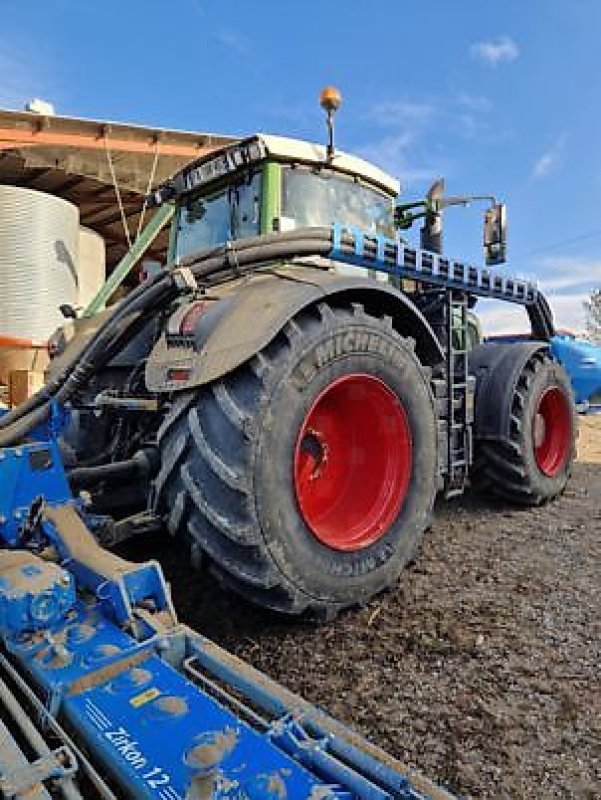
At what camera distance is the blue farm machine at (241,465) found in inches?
43.7

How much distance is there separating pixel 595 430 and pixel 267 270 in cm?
1005

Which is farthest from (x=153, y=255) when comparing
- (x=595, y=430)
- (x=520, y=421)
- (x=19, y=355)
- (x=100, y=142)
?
(x=520, y=421)

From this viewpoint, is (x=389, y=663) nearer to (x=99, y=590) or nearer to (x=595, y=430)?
(x=99, y=590)

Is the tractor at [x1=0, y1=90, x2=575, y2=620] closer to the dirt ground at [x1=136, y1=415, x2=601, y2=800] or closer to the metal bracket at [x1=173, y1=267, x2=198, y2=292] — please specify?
the metal bracket at [x1=173, y1=267, x2=198, y2=292]

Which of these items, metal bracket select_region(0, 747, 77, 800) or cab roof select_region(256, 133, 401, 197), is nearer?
metal bracket select_region(0, 747, 77, 800)

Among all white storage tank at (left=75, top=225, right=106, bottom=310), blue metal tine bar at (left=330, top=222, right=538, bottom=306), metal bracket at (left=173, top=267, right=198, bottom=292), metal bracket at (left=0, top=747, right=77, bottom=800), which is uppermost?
white storage tank at (left=75, top=225, right=106, bottom=310)

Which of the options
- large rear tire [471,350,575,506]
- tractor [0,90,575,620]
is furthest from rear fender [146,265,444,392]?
large rear tire [471,350,575,506]

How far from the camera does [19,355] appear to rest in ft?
31.6

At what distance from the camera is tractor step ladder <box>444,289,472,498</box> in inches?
127

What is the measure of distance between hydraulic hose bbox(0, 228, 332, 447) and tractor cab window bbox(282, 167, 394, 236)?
0.42 m

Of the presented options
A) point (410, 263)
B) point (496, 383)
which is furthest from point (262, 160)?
point (496, 383)

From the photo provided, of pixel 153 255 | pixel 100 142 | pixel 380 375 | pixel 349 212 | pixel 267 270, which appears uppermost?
pixel 100 142

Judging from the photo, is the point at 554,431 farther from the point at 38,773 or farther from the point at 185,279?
the point at 38,773

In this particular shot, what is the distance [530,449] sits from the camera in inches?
154
